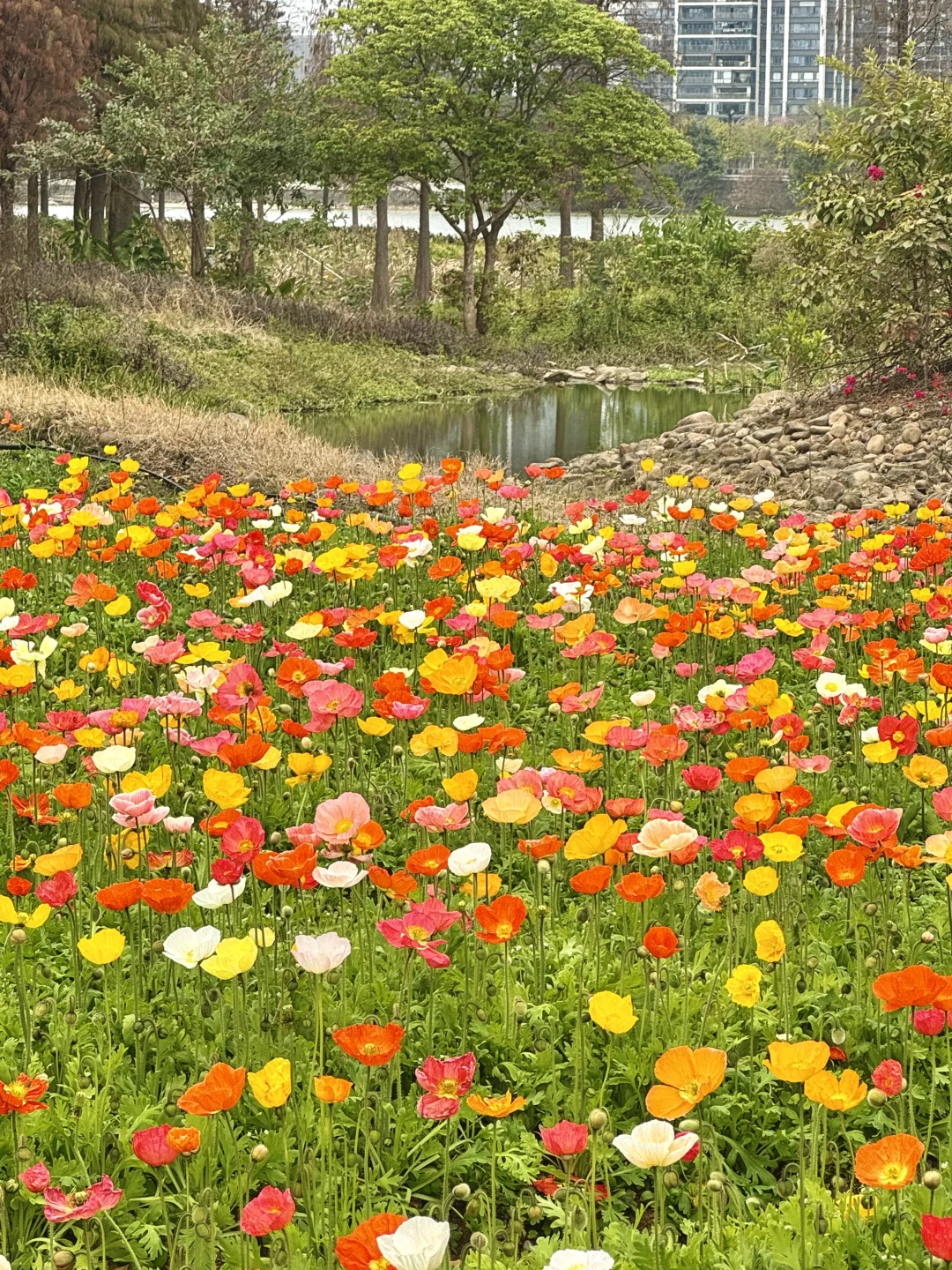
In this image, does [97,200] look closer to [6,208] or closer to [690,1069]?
[6,208]

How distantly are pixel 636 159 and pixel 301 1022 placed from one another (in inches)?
1326

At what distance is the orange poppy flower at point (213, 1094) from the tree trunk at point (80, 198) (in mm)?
32161

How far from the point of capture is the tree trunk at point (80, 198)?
32969mm

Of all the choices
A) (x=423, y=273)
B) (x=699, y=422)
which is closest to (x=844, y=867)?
(x=699, y=422)

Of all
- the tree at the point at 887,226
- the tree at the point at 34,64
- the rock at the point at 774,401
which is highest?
the tree at the point at 34,64

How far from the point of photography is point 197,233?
30.4 m

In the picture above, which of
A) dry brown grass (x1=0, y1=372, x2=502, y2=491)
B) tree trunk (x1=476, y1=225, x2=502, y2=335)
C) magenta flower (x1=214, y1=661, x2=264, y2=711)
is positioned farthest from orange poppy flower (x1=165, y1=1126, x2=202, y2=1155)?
Answer: tree trunk (x1=476, y1=225, x2=502, y2=335)

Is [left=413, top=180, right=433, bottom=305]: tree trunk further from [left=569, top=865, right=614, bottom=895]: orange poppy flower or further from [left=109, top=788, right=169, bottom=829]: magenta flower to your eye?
[left=569, top=865, right=614, bottom=895]: orange poppy flower

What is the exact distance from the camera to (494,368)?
30.6m

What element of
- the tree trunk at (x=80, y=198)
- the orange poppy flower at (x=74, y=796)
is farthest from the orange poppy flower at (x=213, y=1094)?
the tree trunk at (x=80, y=198)

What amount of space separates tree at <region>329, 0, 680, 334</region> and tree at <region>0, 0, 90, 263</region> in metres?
5.79

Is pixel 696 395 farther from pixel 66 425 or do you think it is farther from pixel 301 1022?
pixel 301 1022

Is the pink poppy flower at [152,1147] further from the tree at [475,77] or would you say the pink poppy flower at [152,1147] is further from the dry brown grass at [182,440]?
the tree at [475,77]

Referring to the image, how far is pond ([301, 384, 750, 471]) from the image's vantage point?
18609mm
